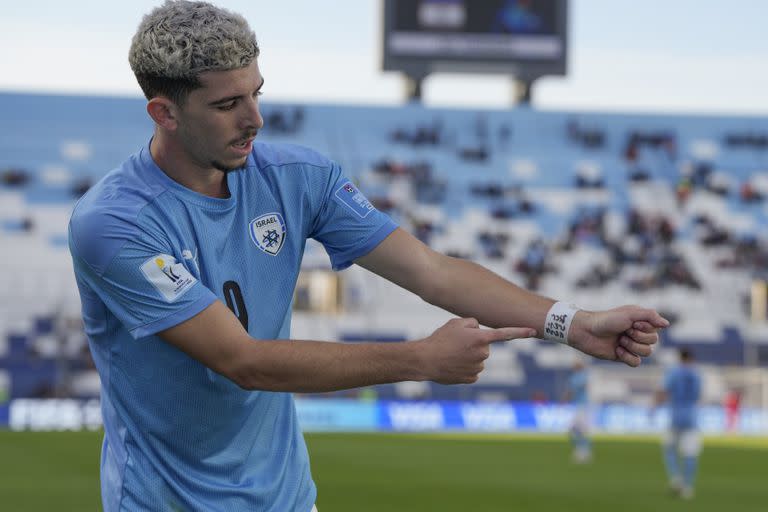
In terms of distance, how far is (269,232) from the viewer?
3758mm

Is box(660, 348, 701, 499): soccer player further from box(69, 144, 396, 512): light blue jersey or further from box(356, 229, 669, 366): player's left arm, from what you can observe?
box(69, 144, 396, 512): light blue jersey

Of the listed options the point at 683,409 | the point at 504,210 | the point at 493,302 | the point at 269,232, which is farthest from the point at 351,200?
the point at 504,210

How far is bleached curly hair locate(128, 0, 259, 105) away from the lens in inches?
134

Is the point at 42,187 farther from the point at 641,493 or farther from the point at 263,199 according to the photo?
the point at 263,199

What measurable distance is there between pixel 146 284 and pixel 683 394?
15.8 m

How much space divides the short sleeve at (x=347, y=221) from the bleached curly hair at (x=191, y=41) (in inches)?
24.0

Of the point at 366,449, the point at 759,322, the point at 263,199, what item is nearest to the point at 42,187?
the point at 366,449

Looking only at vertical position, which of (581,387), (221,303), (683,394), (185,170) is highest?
(185,170)

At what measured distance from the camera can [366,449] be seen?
27.0 meters

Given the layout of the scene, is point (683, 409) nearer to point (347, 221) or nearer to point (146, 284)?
point (347, 221)

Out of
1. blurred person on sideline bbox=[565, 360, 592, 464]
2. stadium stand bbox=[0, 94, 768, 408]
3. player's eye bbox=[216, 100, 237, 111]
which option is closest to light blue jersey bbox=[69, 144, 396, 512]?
player's eye bbox=[216, 100, 237, 111]

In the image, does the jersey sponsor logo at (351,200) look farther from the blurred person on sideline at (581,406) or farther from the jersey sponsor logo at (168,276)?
the blurred person on sideline at (581,406)

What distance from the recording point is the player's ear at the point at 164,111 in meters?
3.61

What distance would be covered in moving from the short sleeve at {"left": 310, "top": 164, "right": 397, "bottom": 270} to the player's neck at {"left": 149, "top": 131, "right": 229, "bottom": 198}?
39 centimetres
